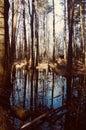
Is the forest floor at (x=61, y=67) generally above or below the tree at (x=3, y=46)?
below

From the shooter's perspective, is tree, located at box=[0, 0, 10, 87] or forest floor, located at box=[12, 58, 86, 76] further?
forest floor, located at box=[12, 58, 86, 76]

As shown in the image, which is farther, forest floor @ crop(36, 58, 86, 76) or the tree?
forest floor @ crop(36, 58, 86, 76)

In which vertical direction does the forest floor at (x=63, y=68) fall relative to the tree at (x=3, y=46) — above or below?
below

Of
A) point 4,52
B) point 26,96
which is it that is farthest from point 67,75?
point 4,52

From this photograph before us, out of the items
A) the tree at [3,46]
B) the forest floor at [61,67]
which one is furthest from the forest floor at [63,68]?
the tree at [3,46]

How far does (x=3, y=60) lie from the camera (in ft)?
12.0

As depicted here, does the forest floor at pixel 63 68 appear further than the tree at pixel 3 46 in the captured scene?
Yes

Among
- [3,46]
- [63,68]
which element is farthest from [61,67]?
A: [3,46]

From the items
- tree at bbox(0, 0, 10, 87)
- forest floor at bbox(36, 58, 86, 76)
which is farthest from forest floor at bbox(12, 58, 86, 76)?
tree at bbox(0, 0, 10, 87)

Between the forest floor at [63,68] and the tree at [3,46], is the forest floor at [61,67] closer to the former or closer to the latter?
the forest floor at [63,68]

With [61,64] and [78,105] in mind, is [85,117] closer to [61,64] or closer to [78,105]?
[78,105]

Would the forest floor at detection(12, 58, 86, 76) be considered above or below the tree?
below

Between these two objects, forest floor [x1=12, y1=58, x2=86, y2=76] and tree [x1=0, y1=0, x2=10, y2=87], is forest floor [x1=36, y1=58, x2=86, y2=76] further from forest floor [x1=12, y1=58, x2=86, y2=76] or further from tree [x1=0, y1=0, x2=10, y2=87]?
tree [x1=0, y1=0, x2=10, y2=87]

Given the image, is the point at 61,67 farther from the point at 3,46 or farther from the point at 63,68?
the point at 3,46
